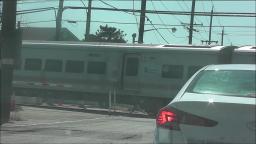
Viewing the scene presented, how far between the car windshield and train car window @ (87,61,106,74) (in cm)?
2007

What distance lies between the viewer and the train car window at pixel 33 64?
2800cm

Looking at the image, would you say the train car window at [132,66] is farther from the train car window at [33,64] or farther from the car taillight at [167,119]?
the car taillight at [167,119]

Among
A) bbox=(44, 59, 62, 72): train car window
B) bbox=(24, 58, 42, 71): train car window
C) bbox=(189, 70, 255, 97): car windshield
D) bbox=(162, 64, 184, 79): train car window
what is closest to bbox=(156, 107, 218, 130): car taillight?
bbox=(189, 70, 255, 97): car windshield

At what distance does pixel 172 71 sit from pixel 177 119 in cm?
1924

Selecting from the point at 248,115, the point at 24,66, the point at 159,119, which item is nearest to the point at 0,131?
the point at 159,119

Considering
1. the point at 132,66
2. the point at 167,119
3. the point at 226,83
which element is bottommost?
the point at 132,66

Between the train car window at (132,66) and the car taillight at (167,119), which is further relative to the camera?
the train car window at (132,66)

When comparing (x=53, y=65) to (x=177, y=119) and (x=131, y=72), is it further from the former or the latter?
(x=177, y=119)

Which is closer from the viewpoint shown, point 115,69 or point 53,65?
point 115,69

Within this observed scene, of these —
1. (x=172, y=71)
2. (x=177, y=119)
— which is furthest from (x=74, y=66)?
(x=177, y=119)

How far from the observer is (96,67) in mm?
26484

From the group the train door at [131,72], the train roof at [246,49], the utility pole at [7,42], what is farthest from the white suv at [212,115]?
the train door at [131,72]

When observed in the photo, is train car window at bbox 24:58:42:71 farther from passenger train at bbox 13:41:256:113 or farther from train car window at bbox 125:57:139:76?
train car window at bbox 125:57:139:76

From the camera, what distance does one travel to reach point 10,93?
1653 cm
